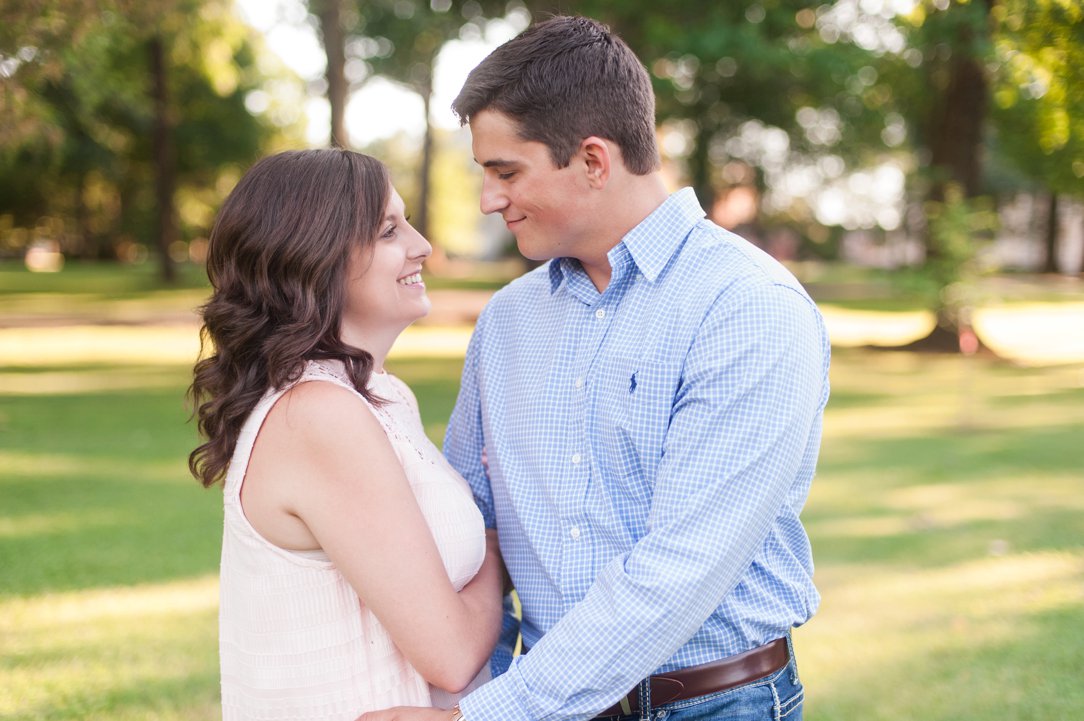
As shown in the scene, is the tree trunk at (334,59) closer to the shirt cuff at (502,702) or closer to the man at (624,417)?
the man at (624,417)

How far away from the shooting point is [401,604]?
205 centimetres

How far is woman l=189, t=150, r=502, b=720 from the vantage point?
2.04 metres

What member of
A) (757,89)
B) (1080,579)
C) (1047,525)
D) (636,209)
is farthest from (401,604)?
(757,89)

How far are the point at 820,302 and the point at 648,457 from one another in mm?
32108

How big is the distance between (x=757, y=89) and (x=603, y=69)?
22489 mm

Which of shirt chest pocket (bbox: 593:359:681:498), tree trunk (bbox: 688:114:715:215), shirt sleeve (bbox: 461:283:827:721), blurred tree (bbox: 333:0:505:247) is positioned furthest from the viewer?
tree trunk (bbox: 688:114:715:215)

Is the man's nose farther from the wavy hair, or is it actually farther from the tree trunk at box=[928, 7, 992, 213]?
the tree trunk at box=[928, 7, 992, 213]

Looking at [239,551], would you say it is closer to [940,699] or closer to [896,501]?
[940,699]

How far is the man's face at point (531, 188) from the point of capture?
2.39 m

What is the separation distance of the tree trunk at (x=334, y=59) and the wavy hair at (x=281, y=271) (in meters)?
16.0

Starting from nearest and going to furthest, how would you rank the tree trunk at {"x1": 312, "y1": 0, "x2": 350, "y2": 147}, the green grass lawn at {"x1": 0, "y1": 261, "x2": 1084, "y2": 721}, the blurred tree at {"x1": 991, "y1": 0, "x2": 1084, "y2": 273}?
1. the green grass lawn at {"x1": 0, "y1": 261, "x2": 1084, "y2": 721}
2. the blurred tree at {"x1": 991, "y1": 0, "x2": 1084, "y2": 273}
3. the tree trunk at {"x1": 312, "y1": 0, "x2": 350, "y2": 147}

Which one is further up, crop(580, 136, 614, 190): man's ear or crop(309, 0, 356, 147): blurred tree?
crop(309, 0, 356, 147): blurred tree

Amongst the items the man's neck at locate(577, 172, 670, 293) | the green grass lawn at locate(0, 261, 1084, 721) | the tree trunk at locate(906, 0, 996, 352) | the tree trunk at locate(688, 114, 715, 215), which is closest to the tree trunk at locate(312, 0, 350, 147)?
the green grass lawn at locate(0, 261, 1084, 721)

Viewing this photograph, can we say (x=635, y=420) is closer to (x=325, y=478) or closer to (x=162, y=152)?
(x=325, y=478)
